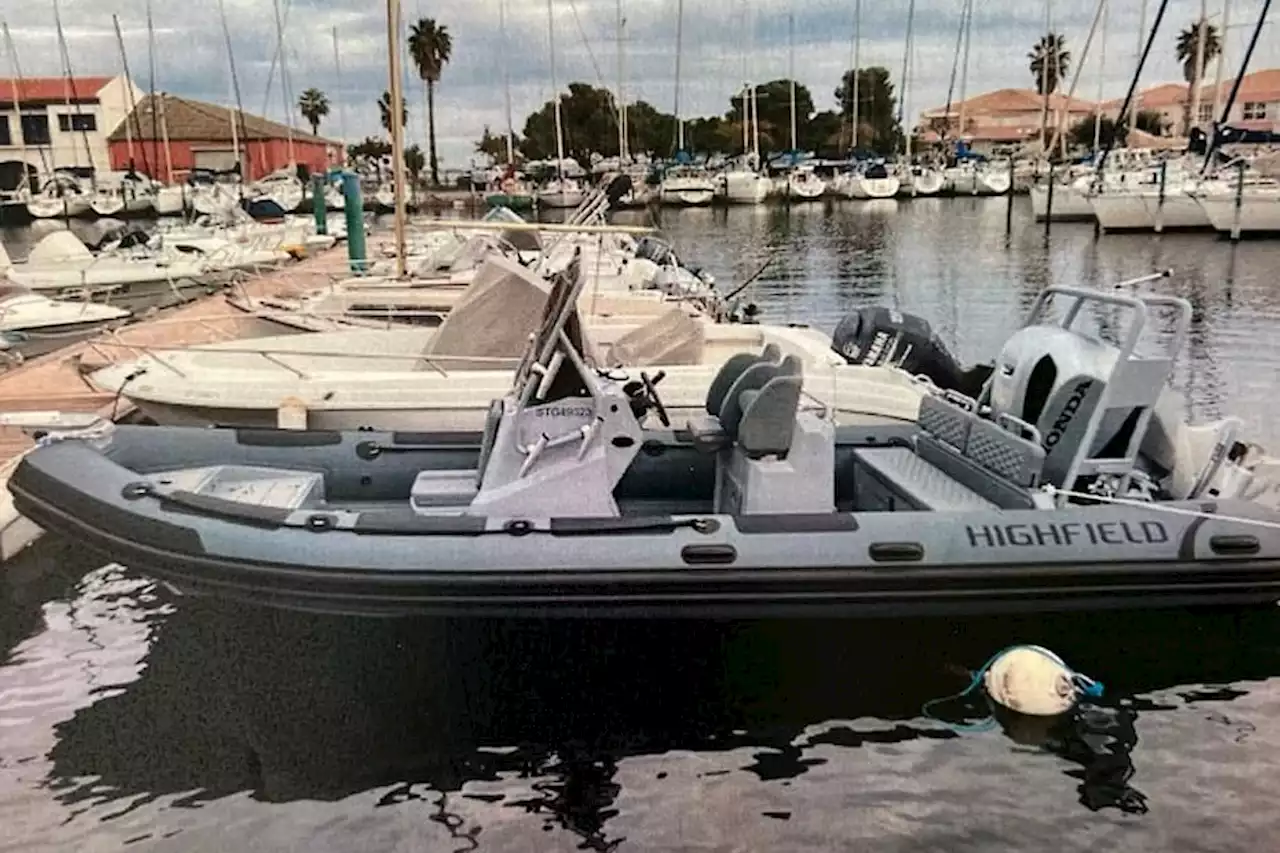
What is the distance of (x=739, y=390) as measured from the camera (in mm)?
6391

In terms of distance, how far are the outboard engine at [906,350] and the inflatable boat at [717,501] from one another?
245 cm

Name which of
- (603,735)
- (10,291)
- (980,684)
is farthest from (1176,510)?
(10,291)

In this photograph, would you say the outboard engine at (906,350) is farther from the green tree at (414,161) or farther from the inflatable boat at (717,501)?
the green tree at (414,161)

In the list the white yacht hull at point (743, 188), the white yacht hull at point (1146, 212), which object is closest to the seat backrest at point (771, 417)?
the white yacht hull at point (1146, 212)

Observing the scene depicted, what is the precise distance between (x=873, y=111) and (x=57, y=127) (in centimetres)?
4629

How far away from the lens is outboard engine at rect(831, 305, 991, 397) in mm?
9414

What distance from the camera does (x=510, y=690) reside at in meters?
5.87

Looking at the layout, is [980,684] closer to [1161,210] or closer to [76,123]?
[1161,210]

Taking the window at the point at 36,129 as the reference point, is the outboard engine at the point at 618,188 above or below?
below

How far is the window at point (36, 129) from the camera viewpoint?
58778 millimetres

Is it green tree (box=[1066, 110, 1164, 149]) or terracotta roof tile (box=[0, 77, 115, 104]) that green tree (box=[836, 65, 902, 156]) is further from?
terracotta roof tile (box=[0, 77, 115, 104])

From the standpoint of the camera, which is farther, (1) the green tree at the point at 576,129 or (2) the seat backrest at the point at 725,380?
(1) the green tree at the point at 576,129

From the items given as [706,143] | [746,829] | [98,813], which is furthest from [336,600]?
[706,143]

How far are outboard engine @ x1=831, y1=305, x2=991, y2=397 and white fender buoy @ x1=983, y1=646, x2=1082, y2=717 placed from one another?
3.86 meters
